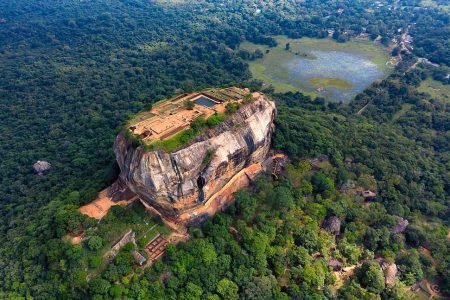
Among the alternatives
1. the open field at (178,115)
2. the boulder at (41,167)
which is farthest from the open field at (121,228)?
the boulder at (41,167)

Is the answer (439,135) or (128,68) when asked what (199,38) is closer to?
(128,68)

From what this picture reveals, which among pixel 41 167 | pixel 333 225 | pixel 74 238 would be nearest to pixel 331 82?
pixel 333 225

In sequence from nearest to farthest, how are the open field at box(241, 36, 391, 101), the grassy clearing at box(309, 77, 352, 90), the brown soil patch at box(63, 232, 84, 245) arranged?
the brown soil patch at box(63, 232, 84, 245) < the open field at box(241, 36, 391, 101) < the grassy clearing at box(309, 77, 352, 90)

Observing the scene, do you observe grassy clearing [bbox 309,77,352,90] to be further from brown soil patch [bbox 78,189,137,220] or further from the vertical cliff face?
brown soil patch [bbox 78,189,137,220]

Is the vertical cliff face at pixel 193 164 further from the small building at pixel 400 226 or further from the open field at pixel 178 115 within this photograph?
the small building at pixel 400 226

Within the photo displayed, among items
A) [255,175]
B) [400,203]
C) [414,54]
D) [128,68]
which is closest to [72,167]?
[255,175]

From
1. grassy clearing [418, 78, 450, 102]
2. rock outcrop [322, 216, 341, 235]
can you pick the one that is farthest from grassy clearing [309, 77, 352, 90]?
rock outcrop [322, 216, 341, 235]
